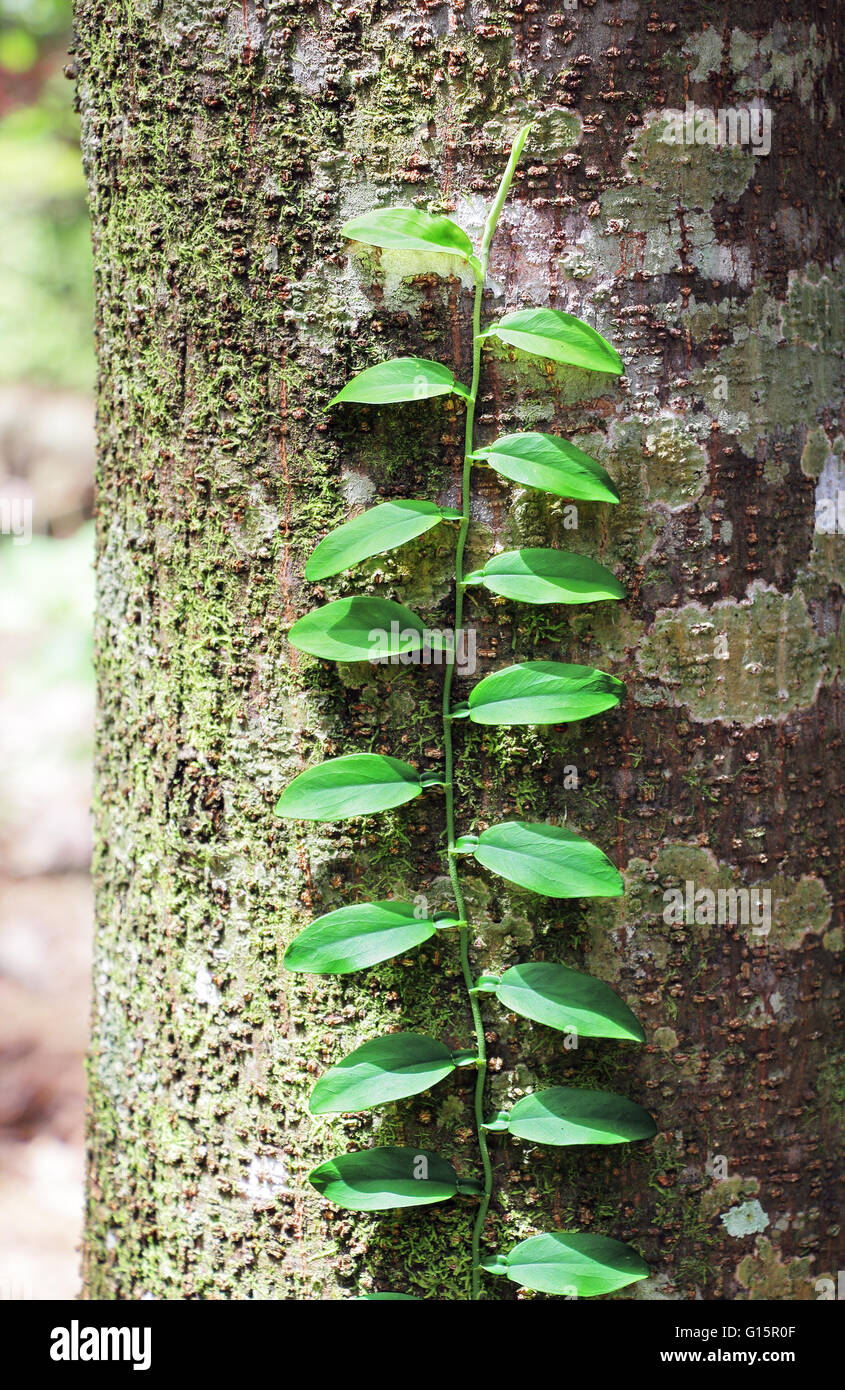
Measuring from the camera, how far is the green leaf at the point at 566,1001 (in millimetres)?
822

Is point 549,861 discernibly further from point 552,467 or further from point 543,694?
point 552,467

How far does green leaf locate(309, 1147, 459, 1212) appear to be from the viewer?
84 cm

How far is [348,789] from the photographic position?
2.78 ft

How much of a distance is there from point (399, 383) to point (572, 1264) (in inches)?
32.4

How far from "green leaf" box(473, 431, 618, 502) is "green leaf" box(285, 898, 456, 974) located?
1.34 ft

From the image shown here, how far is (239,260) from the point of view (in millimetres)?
888

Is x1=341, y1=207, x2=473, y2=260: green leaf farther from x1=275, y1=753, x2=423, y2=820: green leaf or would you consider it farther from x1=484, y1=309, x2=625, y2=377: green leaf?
x1=275, y1=753, x2=423, y2=820: green leaf

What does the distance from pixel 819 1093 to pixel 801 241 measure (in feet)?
2.80

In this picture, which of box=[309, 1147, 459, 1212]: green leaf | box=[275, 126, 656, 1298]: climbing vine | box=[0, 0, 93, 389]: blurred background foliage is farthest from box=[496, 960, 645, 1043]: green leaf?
box=[0, 0, 93, 389]: blurred background foliage

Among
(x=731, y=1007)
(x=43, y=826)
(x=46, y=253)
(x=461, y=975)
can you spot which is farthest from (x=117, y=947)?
(x=46, y=253)

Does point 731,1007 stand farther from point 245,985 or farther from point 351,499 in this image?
point 351,499

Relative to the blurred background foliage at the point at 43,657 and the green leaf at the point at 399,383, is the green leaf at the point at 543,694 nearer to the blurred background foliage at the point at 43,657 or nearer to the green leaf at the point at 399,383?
the green leaf at the point at 399,383

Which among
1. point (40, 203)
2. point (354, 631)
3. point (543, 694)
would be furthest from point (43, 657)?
point (543, 694)

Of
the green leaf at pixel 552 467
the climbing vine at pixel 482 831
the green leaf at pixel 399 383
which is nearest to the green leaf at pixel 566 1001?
the climbing vine at pixel 482 831
